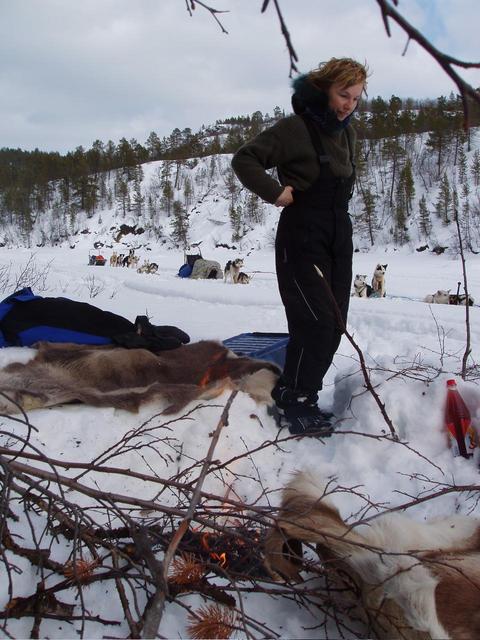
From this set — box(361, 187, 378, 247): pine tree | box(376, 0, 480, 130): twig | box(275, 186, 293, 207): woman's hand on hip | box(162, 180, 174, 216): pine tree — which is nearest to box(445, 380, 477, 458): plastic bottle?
box(275, 186, 293, 207): woman's hand on hip

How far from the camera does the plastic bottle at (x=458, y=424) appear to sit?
6.77ft

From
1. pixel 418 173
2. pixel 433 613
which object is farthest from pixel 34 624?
pixel 418 173

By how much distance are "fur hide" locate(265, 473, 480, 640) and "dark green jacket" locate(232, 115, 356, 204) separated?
1535 millimetres

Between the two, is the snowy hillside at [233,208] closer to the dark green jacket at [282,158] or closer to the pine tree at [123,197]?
the pine tree at [123,197]

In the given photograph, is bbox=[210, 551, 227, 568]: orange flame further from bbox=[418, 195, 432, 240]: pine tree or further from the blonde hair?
bbox=[418, 195, 432, 240]: pine tree

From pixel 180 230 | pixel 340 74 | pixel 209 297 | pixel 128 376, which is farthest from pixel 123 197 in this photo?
pixel 340 74

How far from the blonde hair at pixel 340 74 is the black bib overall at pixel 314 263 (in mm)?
222

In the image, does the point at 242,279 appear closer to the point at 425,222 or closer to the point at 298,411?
the point at 298,411

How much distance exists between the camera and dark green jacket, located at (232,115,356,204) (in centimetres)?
236

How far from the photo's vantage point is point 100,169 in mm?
62062

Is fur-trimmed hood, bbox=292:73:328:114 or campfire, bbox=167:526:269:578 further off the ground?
fur-trimmed hood, bbox=292:73:328:114

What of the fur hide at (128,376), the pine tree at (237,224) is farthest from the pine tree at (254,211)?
the fur hide at (128,376)

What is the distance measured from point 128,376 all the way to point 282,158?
1381 mm

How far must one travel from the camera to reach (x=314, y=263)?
7.96 feet
